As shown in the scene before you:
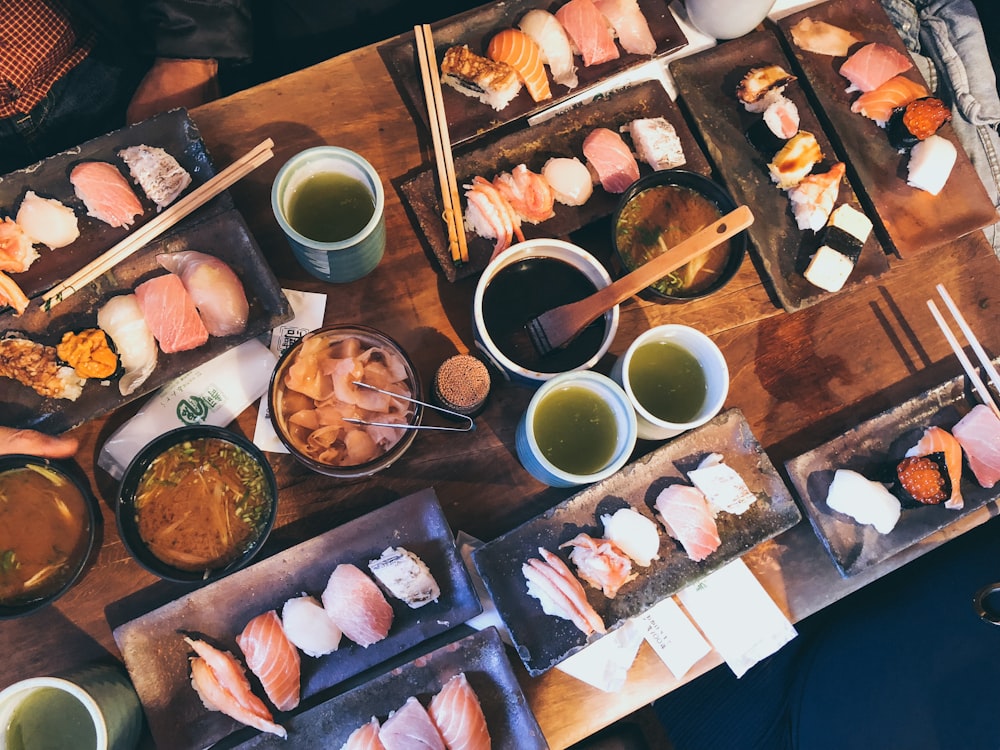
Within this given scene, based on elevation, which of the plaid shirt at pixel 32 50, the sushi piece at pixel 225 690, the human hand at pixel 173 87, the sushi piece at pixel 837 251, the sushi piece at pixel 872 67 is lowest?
the sushi piece at pixel 225 690

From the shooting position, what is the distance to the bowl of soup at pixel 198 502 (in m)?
1.75

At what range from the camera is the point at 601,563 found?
73.4 inches

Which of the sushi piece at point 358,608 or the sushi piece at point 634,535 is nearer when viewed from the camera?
the sushi piece at point 358,608

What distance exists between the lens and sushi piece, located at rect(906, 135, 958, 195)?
225 centimetres

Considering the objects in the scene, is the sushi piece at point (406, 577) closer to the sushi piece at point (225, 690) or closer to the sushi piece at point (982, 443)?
the sushi piece at point (225, 690)

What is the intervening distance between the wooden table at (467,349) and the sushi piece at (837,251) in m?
0.11

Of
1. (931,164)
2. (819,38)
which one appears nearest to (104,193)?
(819,38)

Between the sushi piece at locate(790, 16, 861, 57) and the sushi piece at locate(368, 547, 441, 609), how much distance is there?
214cm

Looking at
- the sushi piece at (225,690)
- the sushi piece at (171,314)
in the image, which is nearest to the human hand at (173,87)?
the sushi piece at (171,314)

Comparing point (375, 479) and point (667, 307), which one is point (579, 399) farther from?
point (375, 479)

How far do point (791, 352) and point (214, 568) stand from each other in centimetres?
184

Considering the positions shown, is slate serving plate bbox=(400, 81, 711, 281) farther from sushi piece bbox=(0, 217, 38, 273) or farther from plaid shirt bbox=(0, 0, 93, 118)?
plaid shirt bbox=(0, 0, 93, 118)

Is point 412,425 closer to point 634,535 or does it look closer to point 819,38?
point 634,535

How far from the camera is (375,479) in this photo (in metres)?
2.00
